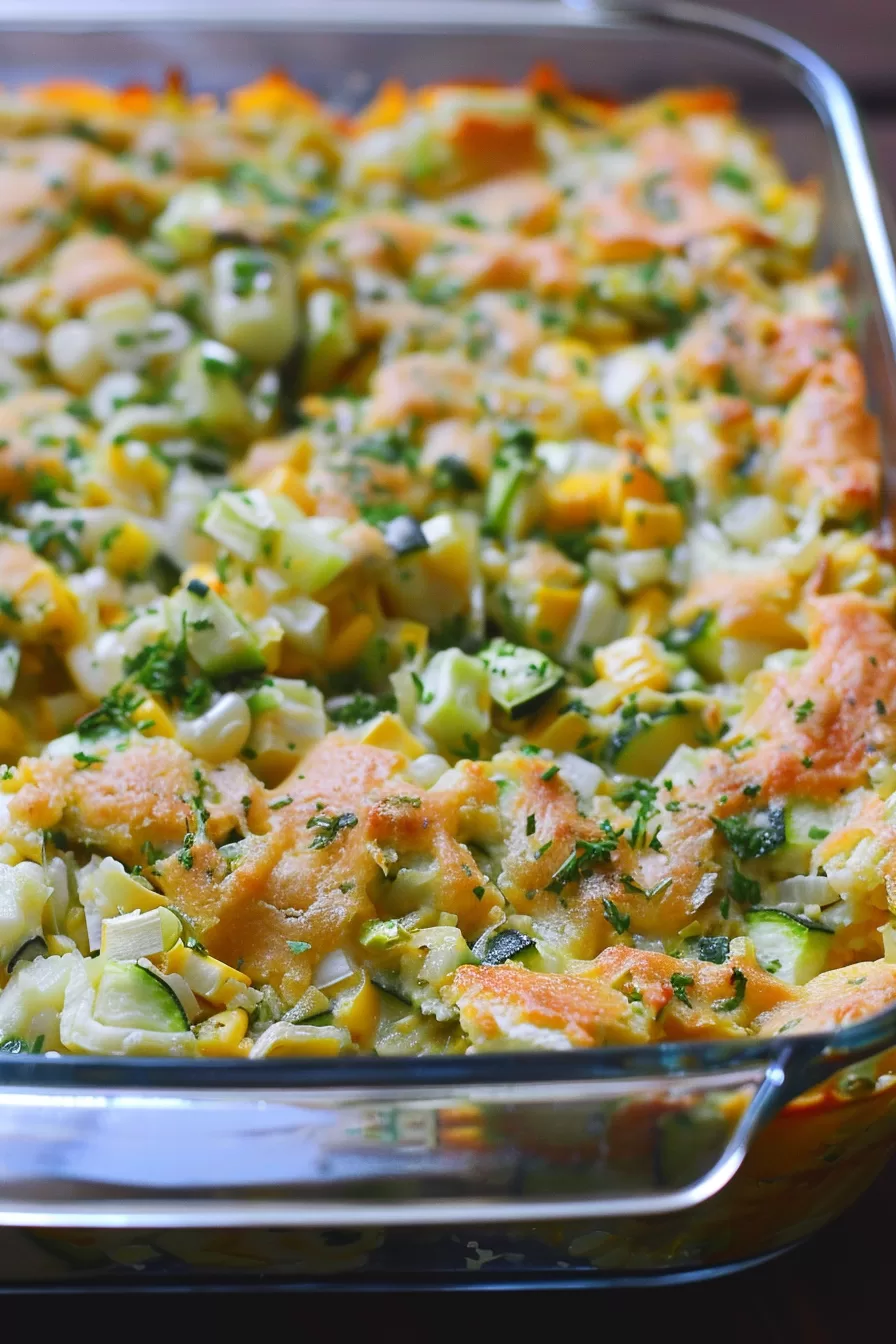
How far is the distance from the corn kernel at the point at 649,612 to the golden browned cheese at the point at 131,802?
666 mm

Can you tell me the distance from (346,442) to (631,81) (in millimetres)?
1301

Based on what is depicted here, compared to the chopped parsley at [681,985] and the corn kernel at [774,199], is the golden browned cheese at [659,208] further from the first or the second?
the chopped parsley at [681,985]

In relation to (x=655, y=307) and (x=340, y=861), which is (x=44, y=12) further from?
(x=340, y=861)

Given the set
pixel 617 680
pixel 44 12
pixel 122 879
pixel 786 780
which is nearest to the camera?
pixel 122 879

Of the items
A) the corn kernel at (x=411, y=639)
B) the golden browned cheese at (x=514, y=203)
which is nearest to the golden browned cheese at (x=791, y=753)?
the corn kernel at (x=411, y=639)

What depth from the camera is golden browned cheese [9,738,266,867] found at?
168cm

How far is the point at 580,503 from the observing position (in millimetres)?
2143

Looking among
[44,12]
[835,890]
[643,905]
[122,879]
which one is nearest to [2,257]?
[44,12]

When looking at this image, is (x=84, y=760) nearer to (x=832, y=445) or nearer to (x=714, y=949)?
(x=714, y=949)

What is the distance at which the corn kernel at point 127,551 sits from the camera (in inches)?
79.9

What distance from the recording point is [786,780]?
70.5 inches

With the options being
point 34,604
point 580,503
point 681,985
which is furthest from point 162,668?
point 681,985

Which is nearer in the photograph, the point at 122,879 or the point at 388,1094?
the point at 388,1094

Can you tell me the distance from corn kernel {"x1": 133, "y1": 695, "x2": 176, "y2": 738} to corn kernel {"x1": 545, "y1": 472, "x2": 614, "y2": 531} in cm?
72
